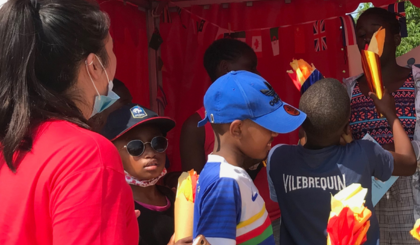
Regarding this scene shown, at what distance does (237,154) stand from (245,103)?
21 centimetres

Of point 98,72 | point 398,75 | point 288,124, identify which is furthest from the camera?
point 398,75

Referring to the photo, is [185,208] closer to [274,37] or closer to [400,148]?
[400,148]

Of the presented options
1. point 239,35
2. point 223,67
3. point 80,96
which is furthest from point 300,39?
point 80,96

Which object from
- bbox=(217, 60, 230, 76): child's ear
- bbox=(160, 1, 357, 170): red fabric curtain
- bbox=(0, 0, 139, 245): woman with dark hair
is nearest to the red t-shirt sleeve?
bbox=(0, 0, 139, 245): woman with dark hair

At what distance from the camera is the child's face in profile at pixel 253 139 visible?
1.65 metres

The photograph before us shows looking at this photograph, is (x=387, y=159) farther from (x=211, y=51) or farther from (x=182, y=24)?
(x=182, y=24)

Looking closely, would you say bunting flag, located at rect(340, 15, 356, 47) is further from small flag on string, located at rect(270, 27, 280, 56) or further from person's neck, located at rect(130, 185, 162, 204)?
person's neck, located at rect(130, 185, 162, 204)

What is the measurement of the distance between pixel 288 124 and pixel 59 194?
1025 mm

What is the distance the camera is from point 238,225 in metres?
1.54

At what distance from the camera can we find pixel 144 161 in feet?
7.32

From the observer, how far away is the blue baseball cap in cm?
161

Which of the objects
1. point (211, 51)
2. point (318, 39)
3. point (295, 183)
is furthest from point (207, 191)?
point (318, 39)

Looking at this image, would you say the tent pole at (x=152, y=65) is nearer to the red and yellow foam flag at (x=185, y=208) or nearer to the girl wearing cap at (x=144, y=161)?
the girl wearing cap at (x=144, y=161)

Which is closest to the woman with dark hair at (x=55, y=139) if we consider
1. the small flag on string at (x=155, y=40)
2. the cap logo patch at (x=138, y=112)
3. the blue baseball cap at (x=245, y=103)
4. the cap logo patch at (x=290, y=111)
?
the blue baseball cap at (x=245, y=103)
